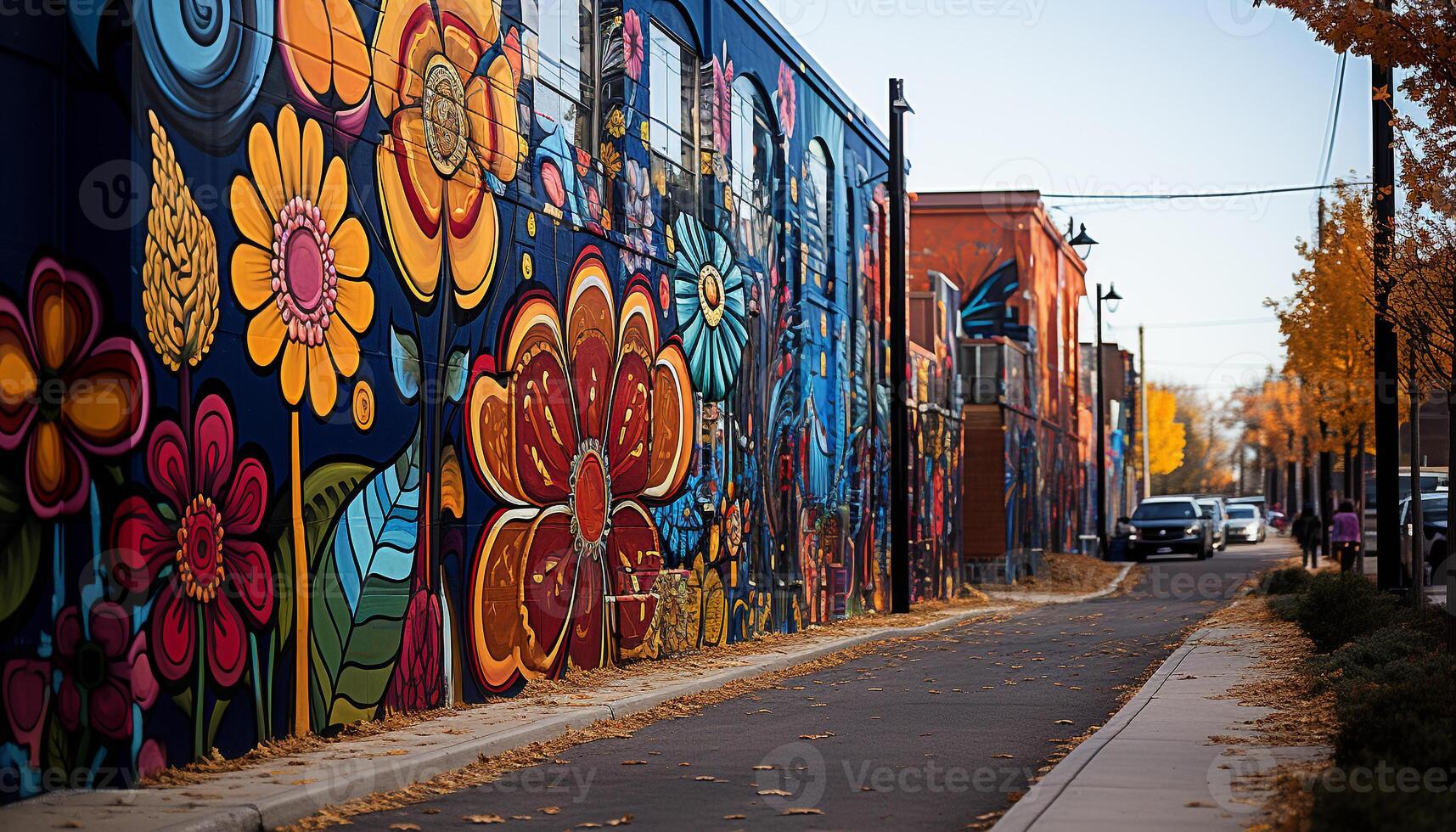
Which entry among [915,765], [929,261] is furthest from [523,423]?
[929,261]

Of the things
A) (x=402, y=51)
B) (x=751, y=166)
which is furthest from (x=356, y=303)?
(x=751, y=166)

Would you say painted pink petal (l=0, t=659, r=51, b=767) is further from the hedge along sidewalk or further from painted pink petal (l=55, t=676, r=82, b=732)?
the hedge along sidewalk

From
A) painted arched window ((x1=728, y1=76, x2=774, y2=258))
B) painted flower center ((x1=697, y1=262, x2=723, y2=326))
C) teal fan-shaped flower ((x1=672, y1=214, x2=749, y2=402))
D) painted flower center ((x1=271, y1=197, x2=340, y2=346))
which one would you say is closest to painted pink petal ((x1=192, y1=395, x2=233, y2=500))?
painted flower center ((x1=271, y1=197, x2=340, y2=346))

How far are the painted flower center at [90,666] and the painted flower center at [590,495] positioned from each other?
5.90m

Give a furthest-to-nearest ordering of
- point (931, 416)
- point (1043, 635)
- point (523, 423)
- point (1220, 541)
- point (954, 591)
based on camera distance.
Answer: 1. point (1220, 541)
2. point (954, 591)
3. point (931, 416)
4. point (1043, 635)
5. point (523, 423)

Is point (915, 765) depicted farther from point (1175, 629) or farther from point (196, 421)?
point (1175, 629)

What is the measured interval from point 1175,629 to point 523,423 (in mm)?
10707

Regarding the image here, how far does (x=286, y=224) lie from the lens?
30.4 feet

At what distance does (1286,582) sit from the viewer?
2394cm

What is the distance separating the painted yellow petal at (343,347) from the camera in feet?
31.7

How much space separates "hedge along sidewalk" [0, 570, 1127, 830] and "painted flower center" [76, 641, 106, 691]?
53 centimetres

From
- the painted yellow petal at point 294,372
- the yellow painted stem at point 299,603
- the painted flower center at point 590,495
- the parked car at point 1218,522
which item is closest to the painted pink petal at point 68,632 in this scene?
the yellow painted stem at point 299,603

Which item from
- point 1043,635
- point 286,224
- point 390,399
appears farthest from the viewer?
point 1043,635

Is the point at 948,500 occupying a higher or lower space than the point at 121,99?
lower
